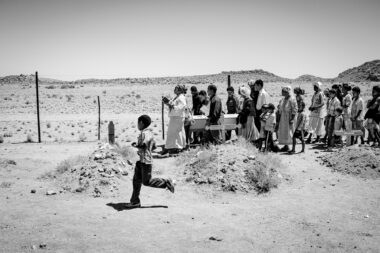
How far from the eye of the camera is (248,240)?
5750 millimetres

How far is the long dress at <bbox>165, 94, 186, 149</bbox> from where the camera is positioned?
1098cm

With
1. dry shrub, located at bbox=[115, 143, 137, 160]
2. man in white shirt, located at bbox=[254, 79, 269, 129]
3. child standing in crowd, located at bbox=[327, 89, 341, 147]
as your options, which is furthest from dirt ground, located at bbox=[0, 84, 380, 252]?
child standing in crowd, located at bbox=[327, 89, 341, 147]

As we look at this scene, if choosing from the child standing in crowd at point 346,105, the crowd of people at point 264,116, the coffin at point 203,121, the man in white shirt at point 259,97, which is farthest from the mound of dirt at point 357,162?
the coffin at point 203,121

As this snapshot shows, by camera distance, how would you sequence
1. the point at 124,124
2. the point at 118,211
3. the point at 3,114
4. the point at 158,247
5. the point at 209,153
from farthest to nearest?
the point at 3,114
the point at 124,124
the point at 209,153
the point at 118,211
the point at 158,247

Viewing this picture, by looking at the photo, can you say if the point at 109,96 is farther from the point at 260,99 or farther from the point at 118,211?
the point at 118,211

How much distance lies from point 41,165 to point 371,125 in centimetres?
1046

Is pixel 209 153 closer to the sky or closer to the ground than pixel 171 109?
closer to the ground

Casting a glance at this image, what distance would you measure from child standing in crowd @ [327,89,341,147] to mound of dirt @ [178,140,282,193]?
357 centimetres

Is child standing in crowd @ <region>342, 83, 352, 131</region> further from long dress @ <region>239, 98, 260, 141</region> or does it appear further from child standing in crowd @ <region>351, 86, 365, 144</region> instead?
long dress @ <region>239, 98, 260, 141</region>

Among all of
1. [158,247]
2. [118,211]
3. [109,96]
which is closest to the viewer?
[158,247]

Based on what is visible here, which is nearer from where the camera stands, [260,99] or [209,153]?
[209,153]

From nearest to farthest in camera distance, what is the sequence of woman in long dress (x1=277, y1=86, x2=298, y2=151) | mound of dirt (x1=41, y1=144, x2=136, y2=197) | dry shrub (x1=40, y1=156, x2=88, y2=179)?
mound of dirt (x1=41, y1=144, x2=136, y2=197)
dry shrub (x1=40, y1=156, x2=88, y2=179)
woman in long dress (x1=277, y1=86, x2=298, y2=151)

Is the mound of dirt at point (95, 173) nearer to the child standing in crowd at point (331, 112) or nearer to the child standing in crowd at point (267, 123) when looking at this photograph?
the child standing in crowd at point (267, 123)

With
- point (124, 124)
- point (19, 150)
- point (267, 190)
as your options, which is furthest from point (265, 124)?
point (124, 124)
